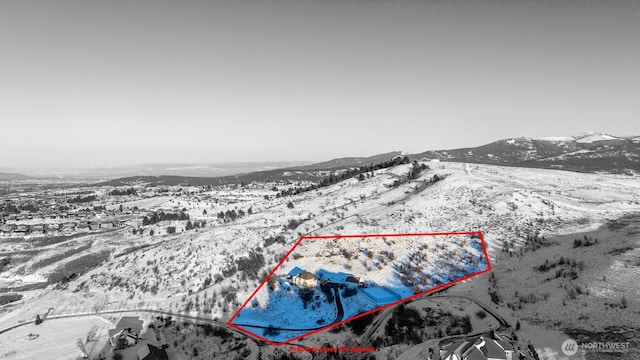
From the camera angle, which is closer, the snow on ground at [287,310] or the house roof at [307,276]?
the snow on ground at [287,310]

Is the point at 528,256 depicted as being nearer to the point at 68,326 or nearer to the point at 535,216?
the point at 535,216

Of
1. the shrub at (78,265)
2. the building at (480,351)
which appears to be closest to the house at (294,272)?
the building at (480,351)

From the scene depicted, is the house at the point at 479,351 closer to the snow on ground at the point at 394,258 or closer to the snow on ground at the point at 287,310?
the snow on ground at the point at 287,310

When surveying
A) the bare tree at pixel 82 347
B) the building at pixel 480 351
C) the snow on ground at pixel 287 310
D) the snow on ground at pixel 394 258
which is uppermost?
the building at pixel 480 351

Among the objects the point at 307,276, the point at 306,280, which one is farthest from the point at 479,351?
the point at 307,276

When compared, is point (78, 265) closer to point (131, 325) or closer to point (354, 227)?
point (131, 325)

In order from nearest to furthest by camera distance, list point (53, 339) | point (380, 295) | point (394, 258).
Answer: point (380, 295)
point (53, 339)
point (394, 258)

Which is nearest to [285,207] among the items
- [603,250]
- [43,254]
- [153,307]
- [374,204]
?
[374,204]
